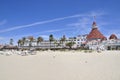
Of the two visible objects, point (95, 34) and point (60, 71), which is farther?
point (95, 34)

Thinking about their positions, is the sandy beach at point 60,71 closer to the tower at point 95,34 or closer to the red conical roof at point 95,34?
the tower at point 95,34

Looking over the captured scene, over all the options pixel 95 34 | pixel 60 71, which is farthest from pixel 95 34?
pixel 60 71

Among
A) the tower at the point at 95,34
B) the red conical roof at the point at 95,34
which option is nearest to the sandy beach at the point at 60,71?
the tower at the point at 95,34

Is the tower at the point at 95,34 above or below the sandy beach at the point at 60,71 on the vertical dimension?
above

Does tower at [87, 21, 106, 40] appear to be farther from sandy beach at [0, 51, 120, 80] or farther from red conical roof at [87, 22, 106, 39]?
sandy beach at [0, 51, 120, 80]

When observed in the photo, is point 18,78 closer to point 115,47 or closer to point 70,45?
point 115,47

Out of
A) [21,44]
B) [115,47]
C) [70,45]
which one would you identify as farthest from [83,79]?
[21,44]

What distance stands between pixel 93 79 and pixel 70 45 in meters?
82.6

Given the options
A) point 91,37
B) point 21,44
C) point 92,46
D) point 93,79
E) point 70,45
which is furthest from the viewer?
point 21,44

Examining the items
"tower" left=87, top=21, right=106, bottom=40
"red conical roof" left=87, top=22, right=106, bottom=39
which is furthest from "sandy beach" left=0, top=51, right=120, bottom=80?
"red conical roof" left=87, top=22, right=106, bottom=39

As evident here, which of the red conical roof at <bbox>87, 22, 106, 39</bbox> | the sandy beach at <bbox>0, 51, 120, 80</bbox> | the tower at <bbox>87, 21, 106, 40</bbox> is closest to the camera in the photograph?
the sandy beach at <bbox>0, 51, 120, 80</bbox>

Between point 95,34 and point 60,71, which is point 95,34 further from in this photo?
point 60,71

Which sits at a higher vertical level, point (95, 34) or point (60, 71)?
point (95, 34)

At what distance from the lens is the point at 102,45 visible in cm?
7319
